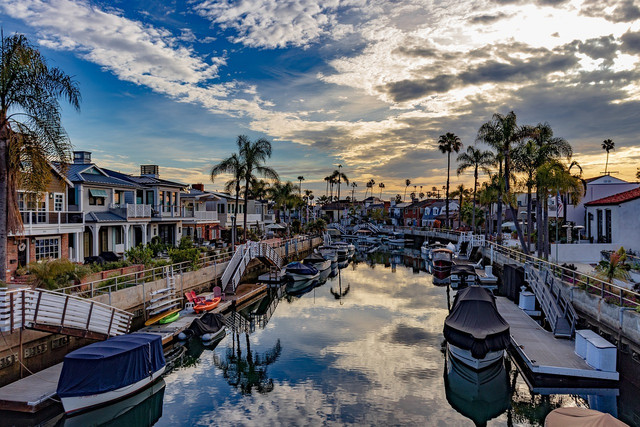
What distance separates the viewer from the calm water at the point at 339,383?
15945 millimetres

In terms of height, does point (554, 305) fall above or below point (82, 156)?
below

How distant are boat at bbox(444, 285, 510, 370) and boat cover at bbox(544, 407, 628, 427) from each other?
7606mm

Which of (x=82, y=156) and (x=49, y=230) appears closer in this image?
(x=49, y=230)

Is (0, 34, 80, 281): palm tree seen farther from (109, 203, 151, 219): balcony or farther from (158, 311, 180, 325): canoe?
(109, 203, 151, 219): balcony

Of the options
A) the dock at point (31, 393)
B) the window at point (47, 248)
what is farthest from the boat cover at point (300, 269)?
the dock at point (31, 393)

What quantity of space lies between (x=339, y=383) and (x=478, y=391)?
6.36m

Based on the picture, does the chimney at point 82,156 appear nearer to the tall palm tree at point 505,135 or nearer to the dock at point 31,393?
the dock at point 31,393

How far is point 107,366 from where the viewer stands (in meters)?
15.3

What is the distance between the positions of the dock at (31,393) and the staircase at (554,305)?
24087 mm

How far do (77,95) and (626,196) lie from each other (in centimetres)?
4124

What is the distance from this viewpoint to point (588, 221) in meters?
42.7

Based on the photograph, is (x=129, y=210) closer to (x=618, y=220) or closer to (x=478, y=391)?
(x=478, y=391)

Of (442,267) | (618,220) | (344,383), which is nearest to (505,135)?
(618,220)

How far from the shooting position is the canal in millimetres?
15969
